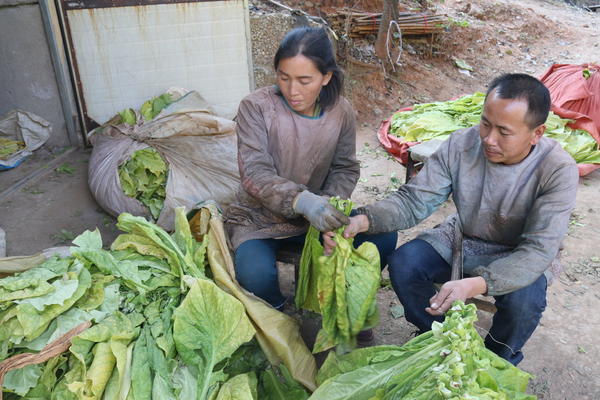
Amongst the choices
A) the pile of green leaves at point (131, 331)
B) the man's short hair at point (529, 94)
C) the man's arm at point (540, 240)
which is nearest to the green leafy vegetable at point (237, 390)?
the pile of green leaves at point (131, 331)

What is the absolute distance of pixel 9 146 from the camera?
4504 mm

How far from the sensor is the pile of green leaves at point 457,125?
5.06 metres

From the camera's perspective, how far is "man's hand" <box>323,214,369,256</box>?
2.06 m

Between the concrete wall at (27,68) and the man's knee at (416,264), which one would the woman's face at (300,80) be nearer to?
the man's knee at (416,264)

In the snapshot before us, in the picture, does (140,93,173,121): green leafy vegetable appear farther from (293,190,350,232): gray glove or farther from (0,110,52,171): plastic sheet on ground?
(293,190,350,232): gray glove

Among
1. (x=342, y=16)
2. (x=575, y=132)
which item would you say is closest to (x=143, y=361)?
(x=575, y=132)

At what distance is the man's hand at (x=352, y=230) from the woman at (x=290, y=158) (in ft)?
0.19

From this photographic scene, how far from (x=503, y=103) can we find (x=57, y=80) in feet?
13.2

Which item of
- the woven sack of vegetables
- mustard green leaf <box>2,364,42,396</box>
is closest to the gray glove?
mustard green leaf <box>2,364,42,396</box>

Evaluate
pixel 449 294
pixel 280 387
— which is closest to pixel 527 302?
pixel 449 294

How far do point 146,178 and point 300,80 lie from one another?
196 cm

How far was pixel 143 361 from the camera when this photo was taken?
1.85 metres

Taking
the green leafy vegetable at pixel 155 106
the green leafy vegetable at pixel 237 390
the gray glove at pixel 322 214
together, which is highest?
the gray glove at pixel 322 214

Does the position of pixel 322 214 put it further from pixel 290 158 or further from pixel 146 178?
pixel 146 178
